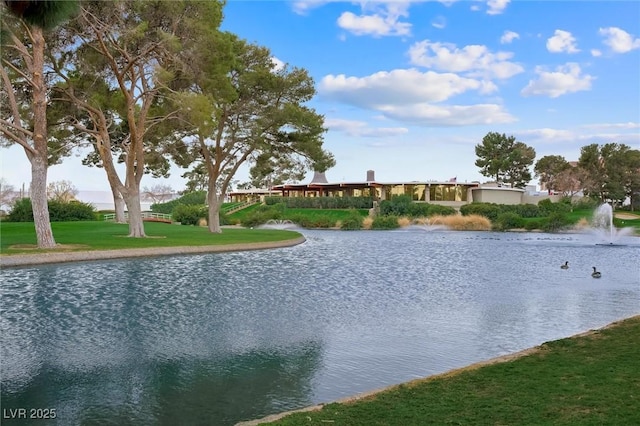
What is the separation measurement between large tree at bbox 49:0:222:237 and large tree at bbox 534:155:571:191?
58.3 meters

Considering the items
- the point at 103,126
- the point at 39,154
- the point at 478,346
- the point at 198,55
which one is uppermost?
the point at 198,55

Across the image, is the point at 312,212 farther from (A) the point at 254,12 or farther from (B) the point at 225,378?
(B) the point at 225,378

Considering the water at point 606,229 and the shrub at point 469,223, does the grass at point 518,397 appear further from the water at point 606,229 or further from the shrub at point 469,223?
the shrub at point 469,223

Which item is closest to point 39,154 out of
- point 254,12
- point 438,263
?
point 254,12

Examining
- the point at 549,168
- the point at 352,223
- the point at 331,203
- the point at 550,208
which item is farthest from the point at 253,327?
the point at 549,168

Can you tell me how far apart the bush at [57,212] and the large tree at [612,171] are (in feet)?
175

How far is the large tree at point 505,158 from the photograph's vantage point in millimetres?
71688

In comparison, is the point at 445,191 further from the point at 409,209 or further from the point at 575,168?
the point at 575,168

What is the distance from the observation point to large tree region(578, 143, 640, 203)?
206 ft

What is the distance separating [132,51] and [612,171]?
5938cm

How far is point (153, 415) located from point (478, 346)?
4842 mm

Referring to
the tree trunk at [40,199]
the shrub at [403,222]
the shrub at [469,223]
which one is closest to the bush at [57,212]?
the tree trunk at [40,199]

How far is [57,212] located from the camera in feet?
127

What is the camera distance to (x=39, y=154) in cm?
1795
